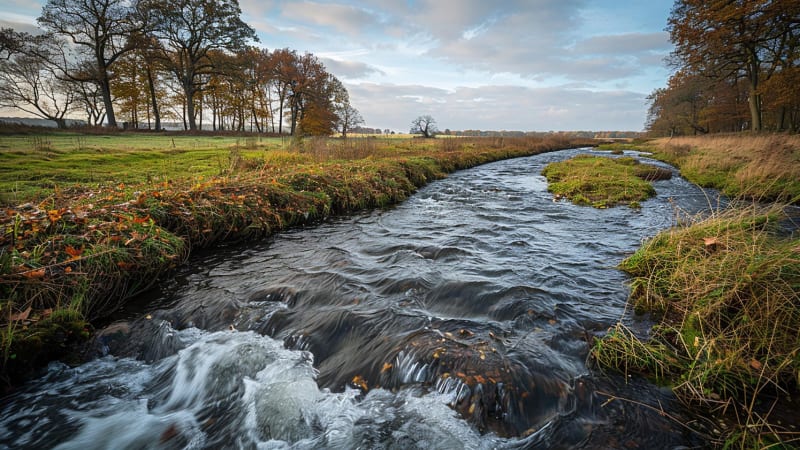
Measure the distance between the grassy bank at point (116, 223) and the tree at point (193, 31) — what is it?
23536 millimetres

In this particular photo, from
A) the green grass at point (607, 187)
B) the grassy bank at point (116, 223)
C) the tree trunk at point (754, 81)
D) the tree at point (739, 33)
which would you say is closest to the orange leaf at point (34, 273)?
the grassy bank at point (116, 223)

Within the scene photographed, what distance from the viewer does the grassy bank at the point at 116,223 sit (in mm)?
3523

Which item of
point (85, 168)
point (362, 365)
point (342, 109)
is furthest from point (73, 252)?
point (342, 109)

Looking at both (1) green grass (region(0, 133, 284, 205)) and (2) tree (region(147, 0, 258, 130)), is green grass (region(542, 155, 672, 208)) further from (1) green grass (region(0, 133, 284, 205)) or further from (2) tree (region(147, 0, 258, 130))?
(2) tree (region(147, 0, 258, 130))

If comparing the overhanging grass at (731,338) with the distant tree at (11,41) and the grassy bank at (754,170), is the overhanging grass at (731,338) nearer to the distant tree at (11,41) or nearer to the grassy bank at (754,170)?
the grassy bank at (754,170)

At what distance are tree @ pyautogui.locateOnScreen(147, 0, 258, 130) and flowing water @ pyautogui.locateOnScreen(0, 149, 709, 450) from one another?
33.8 metres

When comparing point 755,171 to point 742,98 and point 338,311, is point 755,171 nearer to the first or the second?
point 338,311

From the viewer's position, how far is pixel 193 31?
30.7 meters

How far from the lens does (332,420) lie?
112 inches

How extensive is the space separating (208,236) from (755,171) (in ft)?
51.7

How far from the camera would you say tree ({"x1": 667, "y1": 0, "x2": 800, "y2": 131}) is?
16.9m

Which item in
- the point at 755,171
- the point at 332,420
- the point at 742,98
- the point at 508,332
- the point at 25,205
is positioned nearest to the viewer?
the point at 332,420

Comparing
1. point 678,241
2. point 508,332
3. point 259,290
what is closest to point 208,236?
point 259,290

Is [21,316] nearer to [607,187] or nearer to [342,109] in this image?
[607,187]
